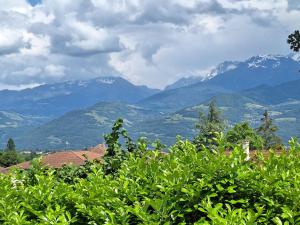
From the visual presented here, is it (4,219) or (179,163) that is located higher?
(179,163)

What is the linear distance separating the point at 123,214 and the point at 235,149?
1836 millimetres

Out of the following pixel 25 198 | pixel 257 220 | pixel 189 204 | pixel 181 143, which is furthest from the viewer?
pixel 181 143

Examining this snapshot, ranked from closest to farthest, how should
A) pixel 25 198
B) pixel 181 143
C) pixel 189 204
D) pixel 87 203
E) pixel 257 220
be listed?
pixel 257 220 < pixel 189 204 < pixel 87 203 < pixel 25 198 < pixel 181 143

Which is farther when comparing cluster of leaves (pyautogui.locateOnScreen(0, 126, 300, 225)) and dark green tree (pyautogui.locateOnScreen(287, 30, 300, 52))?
dark green tree (pyautogui.locateOnScreen(287, 30, 300, 52))

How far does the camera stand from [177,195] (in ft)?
19.8

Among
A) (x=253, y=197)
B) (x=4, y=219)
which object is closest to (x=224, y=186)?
(x=253, y=197)

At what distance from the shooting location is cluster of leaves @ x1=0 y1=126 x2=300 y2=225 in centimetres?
565

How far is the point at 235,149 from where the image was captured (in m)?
6.68

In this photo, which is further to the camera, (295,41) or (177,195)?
(295,41)

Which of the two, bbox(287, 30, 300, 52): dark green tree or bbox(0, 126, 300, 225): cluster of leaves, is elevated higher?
bbox(287, 30, 300, 52): dark green tree

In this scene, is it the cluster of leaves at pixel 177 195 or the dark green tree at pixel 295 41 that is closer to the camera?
the cluster of leaves at pixel 177 195

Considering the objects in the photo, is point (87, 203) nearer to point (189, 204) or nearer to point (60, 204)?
point (60, 204)

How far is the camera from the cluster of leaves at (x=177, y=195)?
5.65 m

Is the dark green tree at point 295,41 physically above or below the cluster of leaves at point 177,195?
above
